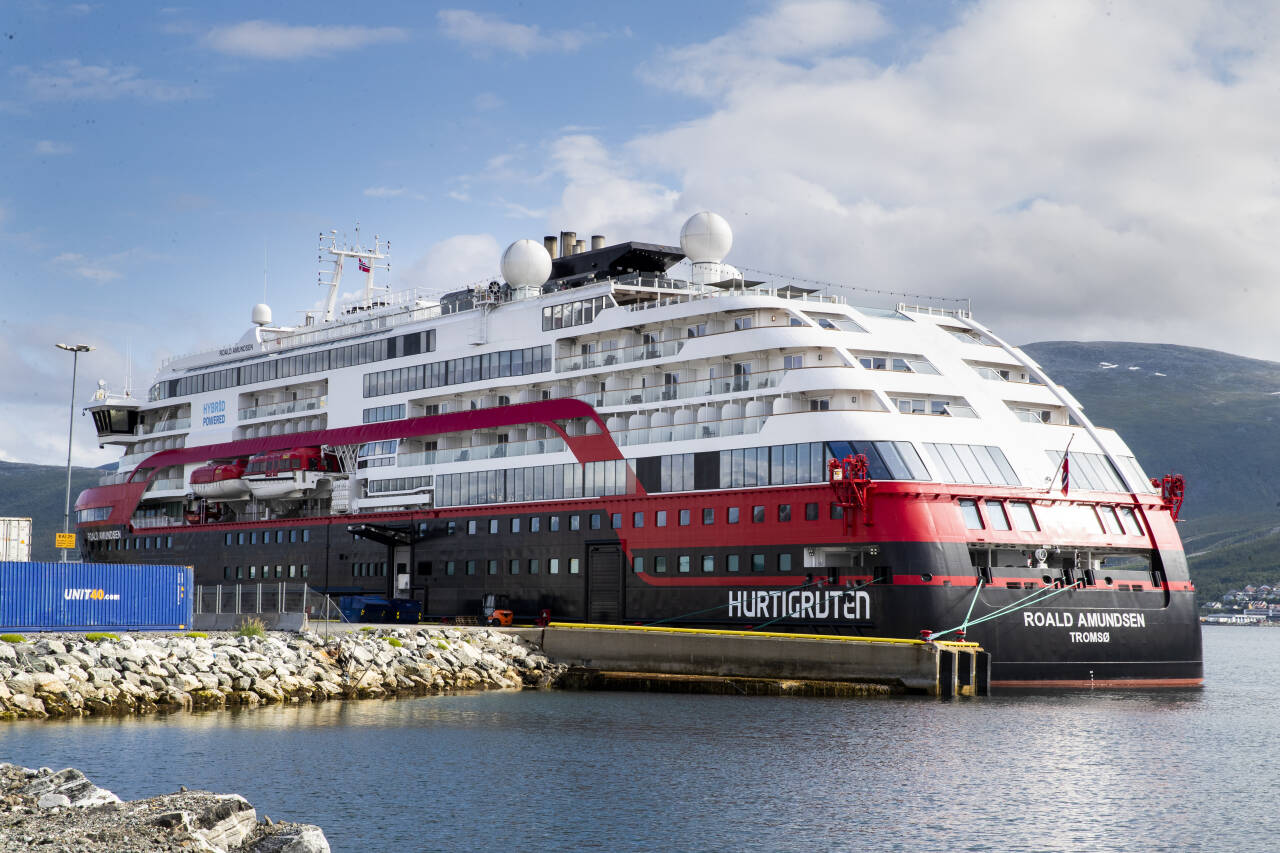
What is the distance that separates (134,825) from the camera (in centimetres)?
1700

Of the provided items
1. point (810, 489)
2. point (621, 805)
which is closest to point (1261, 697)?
point (810, 489)

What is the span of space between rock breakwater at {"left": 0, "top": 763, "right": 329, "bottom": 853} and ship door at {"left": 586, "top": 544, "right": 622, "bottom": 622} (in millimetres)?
29608

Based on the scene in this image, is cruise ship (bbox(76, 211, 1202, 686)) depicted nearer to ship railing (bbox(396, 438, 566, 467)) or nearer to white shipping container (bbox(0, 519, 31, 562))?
ship railing (bbox(396, 438, 566, 467))

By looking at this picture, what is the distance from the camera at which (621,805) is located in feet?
77.9

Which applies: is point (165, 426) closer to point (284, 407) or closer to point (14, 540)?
point (284, 407)

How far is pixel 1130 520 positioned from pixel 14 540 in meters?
43.2

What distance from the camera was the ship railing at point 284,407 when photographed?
6569 centimetres

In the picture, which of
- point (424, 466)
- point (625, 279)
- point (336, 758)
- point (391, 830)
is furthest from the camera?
point (424, 466)

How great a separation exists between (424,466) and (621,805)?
36.1 m

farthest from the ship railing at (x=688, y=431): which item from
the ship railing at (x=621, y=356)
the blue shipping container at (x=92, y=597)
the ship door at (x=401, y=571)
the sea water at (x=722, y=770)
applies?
the blue shipping container at (x=92, y=597)

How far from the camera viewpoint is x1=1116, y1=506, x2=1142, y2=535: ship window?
4459 centimetres

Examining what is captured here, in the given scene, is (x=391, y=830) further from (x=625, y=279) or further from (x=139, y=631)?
(x=625, y=279)

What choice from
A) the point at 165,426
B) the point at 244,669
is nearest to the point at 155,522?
the point at 165,426

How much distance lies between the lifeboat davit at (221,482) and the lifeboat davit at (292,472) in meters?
2.00
